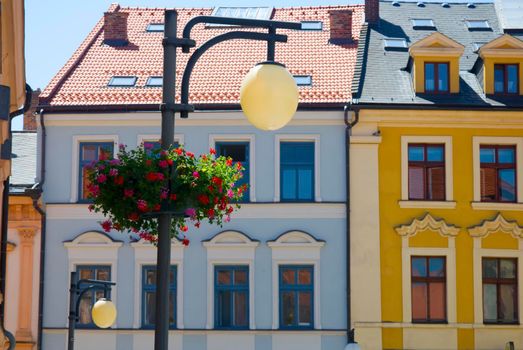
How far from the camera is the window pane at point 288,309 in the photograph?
95.0ft

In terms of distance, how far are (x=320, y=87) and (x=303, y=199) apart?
3.07 metres

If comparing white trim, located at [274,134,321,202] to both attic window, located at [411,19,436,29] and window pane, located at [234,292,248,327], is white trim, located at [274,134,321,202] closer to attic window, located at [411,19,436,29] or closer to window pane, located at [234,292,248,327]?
window pane, located at [234,292,248,327]

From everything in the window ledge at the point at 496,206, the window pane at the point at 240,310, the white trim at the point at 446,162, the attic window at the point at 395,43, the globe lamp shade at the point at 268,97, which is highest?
the attic window at the point at 395,43

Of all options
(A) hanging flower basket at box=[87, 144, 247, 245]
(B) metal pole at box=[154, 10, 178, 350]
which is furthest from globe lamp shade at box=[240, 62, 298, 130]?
(A) hanging flower basket at box=[87, 144, 247, 245]

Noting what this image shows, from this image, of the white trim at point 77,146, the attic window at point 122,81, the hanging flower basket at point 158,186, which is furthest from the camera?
the attic window at point 122,81

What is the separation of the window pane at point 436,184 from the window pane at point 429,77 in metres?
2.21

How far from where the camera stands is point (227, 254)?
95.7 ft

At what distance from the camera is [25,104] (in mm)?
22297

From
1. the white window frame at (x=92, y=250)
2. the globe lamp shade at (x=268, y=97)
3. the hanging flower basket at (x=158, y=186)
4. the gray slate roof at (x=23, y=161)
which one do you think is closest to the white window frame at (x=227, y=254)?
the white window frame at (x=92, y=250)

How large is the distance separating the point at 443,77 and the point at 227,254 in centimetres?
726

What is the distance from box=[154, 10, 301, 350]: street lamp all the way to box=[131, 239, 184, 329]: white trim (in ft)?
60.0

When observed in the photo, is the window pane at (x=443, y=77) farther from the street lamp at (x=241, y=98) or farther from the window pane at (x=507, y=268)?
the street lamp at (x=241, y=98)

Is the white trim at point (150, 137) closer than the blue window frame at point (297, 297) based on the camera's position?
No

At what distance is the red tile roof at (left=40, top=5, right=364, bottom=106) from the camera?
1188 inches
